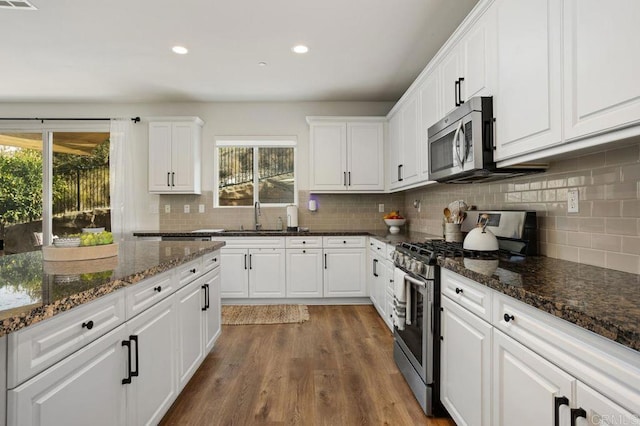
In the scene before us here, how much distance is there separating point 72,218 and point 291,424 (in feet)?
15.0

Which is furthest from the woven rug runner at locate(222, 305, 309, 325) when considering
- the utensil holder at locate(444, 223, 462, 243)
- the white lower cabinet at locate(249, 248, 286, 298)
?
the utensil holder at locate(444, 223, 462, 243)

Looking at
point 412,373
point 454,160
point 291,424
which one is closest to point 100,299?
point 291,424

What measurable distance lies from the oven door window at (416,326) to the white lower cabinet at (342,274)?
1.87m

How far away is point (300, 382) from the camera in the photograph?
7.63ft

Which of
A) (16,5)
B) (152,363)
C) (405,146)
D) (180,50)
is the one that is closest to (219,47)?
(180,50)

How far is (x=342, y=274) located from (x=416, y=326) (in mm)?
2060

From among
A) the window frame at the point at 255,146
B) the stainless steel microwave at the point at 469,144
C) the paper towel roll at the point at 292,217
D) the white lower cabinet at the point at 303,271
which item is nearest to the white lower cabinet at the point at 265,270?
the white lower cabinet at the point at 303,271

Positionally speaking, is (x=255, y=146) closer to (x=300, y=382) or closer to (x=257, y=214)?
(x=257, y=214)

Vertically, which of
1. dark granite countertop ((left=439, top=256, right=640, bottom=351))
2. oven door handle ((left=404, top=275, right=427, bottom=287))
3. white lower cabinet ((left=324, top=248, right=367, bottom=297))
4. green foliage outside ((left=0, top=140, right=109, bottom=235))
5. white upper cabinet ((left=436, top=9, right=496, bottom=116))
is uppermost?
white upper cabinet ((left=436, top=9, right=496, bottom=116))

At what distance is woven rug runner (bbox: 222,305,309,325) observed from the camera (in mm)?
3580

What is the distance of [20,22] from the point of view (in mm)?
2766

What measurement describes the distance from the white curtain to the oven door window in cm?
393

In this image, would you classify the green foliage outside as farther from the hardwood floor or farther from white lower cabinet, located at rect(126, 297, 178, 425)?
white lower cabinet, located at rect(126, 297, 178, 425)

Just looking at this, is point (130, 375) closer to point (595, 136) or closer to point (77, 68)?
point (595, 136)
